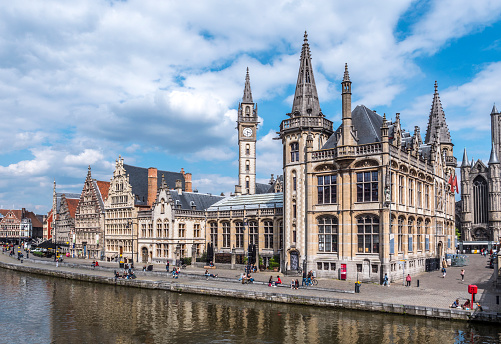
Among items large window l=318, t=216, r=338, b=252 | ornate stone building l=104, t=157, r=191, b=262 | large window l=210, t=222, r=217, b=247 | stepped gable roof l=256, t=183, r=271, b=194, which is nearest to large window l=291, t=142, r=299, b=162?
large window l=318, t=216, r=338, b=252

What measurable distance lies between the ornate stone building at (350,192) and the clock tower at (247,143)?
31806mm

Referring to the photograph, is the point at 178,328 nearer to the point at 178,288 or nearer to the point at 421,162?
the point at 178,288

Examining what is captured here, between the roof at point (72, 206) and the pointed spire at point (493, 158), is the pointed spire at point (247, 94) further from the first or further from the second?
the pointed spire at point (493, 158)

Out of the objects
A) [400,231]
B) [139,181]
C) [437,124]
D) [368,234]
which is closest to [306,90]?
[368,234]

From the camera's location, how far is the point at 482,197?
123438 mm

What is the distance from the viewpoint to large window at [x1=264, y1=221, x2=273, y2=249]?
2255 inches

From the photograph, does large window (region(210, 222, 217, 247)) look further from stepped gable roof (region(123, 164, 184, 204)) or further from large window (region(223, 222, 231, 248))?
stepped gable roof (region(123, 164, 184, 204))

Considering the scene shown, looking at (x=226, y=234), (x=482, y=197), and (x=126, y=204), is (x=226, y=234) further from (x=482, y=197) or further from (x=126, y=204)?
(x=482, y=197)

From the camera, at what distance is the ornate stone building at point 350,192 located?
4144 cm

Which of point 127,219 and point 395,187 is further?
point 127,219

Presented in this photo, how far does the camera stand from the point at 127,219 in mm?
70312

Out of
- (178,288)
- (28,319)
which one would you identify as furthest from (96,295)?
(28,319)

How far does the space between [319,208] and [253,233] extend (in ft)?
52.7

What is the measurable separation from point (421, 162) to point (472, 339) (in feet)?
102
